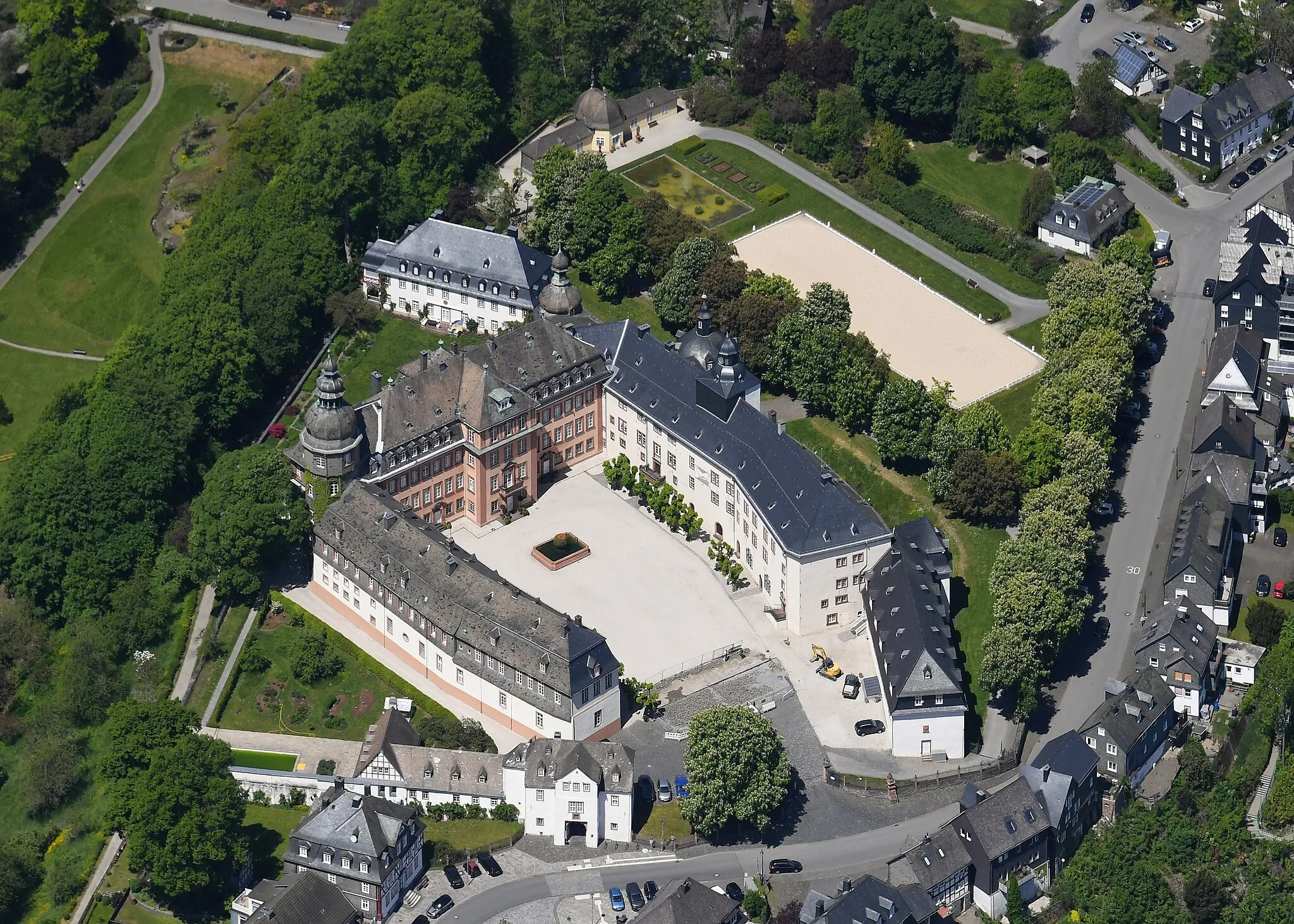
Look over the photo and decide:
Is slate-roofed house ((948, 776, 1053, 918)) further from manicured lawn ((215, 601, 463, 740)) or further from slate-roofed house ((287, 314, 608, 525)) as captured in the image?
slate-roofed house ((287, 314, 608, 525))

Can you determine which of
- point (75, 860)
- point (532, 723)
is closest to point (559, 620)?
point (532, 723)

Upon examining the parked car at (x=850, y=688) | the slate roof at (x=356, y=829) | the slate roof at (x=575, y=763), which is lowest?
the parked car at (x=850, y=688)

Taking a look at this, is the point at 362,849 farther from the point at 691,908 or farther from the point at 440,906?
the point at 691,908

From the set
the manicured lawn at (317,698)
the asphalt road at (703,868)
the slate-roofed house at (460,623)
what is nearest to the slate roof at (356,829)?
the asphalt road at (703,868)

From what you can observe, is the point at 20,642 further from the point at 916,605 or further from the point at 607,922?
the point at 916,605

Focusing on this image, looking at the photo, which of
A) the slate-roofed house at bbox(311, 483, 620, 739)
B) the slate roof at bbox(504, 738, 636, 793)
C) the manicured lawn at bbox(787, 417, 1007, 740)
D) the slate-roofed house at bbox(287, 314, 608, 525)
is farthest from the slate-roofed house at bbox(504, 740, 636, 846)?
the slate-roofed house at bbox(287, 314, 608, 525)

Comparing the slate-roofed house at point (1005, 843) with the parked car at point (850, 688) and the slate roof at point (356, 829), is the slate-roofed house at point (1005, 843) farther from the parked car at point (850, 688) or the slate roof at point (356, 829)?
the slate roof at point (356, 829)
